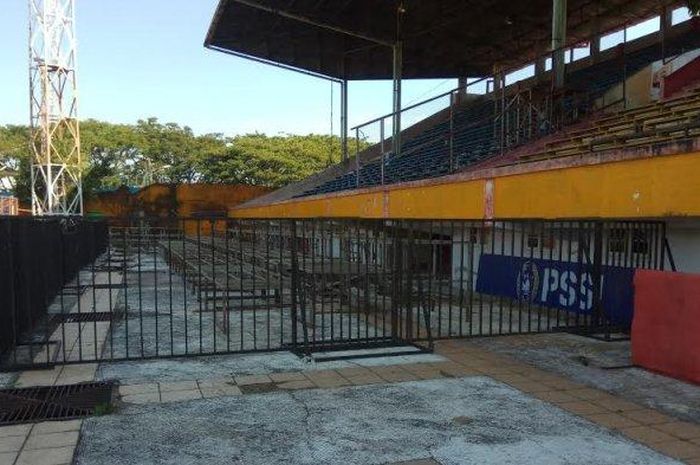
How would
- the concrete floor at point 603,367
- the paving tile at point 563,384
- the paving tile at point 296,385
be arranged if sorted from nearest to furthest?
the concrete floor at point 603,367 < the paving tile at point 296,385 < the paving tile at point 563,384

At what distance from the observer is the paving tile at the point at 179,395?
17.7 feet

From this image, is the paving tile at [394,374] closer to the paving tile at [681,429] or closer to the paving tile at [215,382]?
the paving tile at [215,382]

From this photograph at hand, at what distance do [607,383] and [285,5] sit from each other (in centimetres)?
2173

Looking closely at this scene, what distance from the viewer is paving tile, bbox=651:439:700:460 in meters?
4.25

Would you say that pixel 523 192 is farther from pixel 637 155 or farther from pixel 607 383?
pixel 607 383

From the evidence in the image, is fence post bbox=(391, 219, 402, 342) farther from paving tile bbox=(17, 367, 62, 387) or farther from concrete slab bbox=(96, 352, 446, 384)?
paving tile bbox=(17, 367, 62, 387)

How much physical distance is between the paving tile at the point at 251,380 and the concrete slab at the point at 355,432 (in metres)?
0.44

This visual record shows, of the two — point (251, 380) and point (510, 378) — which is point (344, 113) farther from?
point (251, 380)

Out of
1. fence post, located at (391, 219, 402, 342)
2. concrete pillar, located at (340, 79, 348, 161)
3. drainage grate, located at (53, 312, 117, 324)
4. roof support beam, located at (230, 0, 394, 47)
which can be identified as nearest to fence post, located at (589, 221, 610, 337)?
fence post, located at (391, 219, 402, 342)

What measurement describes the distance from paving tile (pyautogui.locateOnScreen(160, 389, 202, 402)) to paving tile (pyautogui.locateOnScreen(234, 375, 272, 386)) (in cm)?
46

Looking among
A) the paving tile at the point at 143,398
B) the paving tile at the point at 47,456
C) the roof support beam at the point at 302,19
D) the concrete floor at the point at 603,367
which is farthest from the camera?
the roof support beam at the point at 302,19

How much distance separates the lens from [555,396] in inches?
222

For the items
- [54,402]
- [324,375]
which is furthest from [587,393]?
[54,402]

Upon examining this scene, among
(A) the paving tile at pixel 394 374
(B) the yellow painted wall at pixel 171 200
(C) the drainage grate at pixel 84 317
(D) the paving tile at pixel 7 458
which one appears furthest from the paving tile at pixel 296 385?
(B) the yellow painted wall at pixel 171 200
